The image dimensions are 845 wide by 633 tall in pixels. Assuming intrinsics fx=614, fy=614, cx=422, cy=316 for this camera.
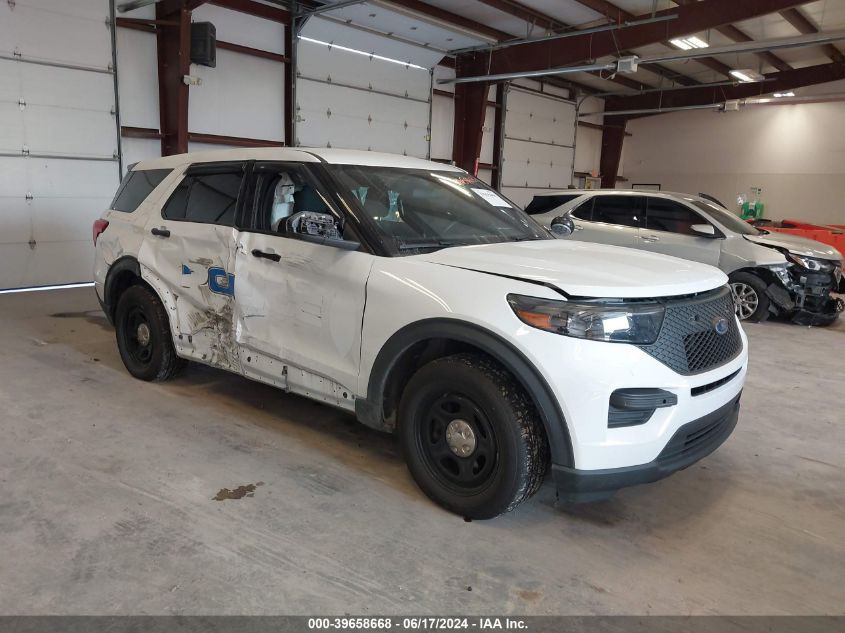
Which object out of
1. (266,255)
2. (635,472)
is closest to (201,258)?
(266,255)

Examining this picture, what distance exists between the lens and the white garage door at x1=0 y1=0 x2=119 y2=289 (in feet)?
27.4

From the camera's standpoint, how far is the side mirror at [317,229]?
3.07m

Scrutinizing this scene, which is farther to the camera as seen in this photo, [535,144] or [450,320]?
[535,144]

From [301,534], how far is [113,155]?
28.1ft

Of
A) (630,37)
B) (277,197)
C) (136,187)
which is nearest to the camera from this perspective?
(277,197)

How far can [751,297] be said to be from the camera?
7.74 meters

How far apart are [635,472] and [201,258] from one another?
2.85m

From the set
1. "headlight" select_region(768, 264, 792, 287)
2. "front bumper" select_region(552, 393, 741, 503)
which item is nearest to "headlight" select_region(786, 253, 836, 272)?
"headlight" select_region(768, 264, 792, 287)

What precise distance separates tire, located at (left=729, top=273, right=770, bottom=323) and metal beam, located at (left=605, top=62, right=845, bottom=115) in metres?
11.5

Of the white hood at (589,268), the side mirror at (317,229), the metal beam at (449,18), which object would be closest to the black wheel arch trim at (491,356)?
the white hood at (589,268)

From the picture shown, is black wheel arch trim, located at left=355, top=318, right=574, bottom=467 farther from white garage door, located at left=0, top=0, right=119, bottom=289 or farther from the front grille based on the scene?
white garage door, located at left=0, top=0, right=119, bottom=289

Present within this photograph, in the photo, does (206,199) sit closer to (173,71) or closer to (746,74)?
(173,71)

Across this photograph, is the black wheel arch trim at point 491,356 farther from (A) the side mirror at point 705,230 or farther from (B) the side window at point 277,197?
(A) the side mirror at point 705,230

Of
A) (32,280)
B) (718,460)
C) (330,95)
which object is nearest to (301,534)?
(718,460)
